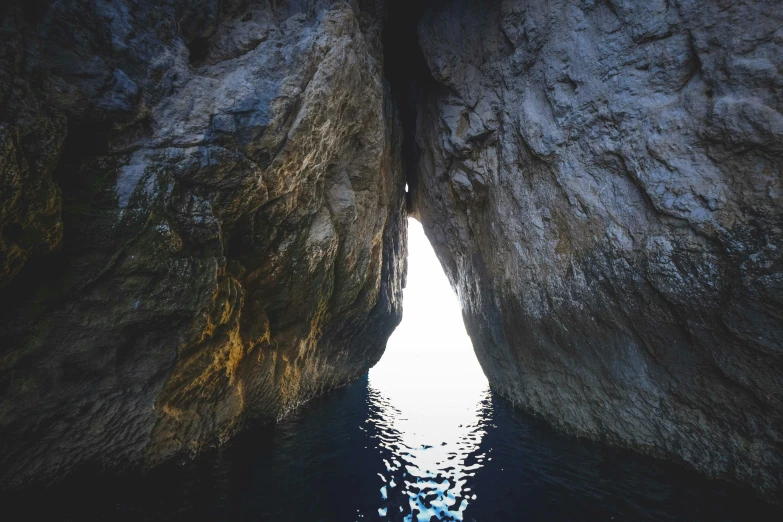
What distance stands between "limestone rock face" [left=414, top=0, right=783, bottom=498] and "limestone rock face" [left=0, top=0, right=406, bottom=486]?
15.0 feet

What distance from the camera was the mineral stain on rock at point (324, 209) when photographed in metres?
5.83

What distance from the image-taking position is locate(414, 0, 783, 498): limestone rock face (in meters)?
6.46

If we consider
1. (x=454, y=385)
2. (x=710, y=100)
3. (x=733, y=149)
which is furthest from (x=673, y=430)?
(x=454, y=385)

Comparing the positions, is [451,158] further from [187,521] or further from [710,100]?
[187,521]

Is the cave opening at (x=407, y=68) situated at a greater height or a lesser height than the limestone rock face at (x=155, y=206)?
greater

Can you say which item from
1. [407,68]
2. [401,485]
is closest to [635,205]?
[401,485]

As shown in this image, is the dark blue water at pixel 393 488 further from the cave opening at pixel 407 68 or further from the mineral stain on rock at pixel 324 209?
the cave opening at pixel 407 68

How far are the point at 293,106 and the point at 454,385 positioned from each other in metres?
18.7

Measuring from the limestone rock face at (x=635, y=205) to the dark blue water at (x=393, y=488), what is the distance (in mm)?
1048

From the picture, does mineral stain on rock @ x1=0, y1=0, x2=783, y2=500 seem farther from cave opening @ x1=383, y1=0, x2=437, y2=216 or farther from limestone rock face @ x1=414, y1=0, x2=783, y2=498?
cave opening @ x1=383, y1=0, x2=437, y2=216

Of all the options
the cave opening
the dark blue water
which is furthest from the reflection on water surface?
the cave opening

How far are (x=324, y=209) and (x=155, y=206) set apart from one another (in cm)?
496

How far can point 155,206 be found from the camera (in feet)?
21.8

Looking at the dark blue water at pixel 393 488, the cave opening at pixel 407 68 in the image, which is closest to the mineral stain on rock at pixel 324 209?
the dark blue water at pixel 393 488
